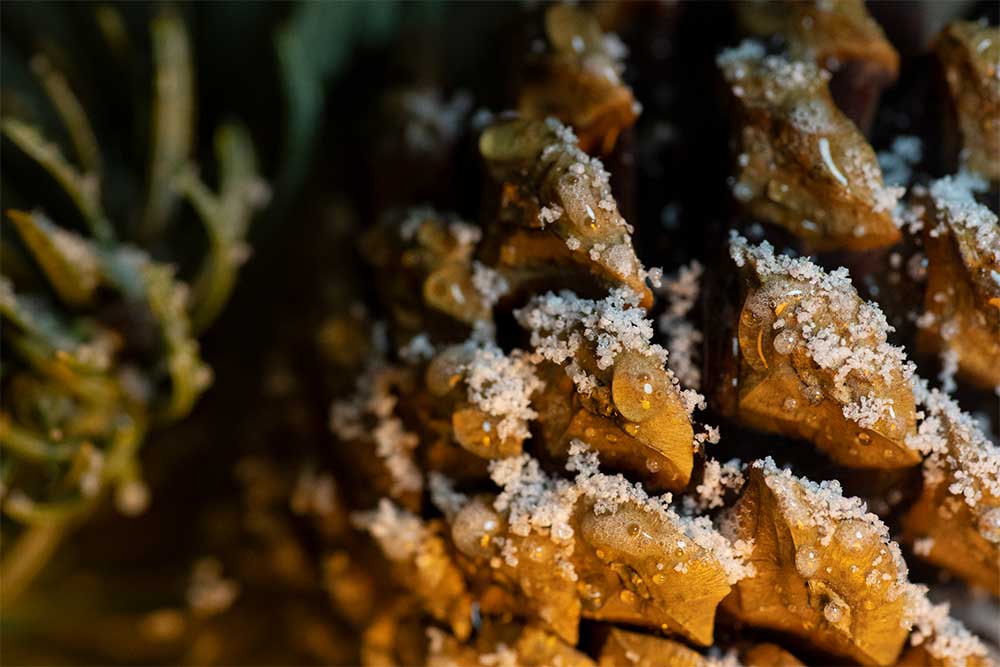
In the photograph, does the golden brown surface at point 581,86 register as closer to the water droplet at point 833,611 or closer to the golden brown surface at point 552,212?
the golden brown surface at point 552,212

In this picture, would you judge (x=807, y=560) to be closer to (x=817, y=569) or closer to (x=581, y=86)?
(x=817, y=569)

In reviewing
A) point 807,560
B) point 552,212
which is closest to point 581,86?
point 552,212

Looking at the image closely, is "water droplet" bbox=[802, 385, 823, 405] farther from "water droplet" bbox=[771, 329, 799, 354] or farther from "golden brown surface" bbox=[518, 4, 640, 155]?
"golden brown surface" bbox=[518, 4, 640, 155]

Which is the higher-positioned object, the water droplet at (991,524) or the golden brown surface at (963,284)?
the golden brown surface at (963,284)

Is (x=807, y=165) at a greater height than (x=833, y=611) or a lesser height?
greater

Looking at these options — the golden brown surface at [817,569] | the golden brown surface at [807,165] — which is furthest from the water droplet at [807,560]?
the golden brown surface at [807,165]

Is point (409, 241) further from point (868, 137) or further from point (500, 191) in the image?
point (868, 137)

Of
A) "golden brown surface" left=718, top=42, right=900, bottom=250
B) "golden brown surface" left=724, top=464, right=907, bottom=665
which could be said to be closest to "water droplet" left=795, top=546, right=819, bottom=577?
"golden brown surface" left=724, top=464, right=907, bottom=665

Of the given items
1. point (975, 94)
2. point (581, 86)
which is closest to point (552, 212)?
point (581, 86)
